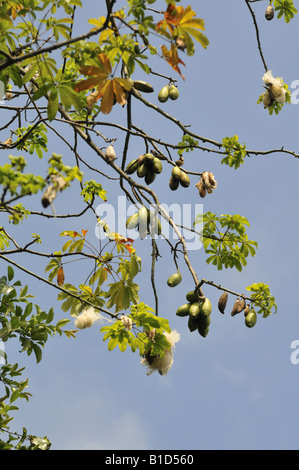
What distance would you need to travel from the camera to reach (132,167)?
3.29 meters

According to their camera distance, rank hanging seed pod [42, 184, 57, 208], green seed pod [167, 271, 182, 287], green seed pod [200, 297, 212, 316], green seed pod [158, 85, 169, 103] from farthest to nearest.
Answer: green seed pod [158, 85, 169, 103], green seed pod [167, 271, 182, 287], green seed pod [200, 297, 212, 316], hanging seed pod [42, 184, 57, 208]

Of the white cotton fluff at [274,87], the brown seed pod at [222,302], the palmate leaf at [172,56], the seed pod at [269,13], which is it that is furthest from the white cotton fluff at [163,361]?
the seed pod at [269,13]

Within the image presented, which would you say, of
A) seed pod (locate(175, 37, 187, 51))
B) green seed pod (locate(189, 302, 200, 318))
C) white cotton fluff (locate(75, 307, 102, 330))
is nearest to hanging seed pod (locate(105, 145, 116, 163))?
seed pod (locate(175, 37, 187, 51))

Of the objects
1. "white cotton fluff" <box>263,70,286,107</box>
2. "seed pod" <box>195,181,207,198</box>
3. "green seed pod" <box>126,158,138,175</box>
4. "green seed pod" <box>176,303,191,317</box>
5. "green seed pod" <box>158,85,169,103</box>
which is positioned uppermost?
"white cotton fluff" <box>263,70,286,107</box>

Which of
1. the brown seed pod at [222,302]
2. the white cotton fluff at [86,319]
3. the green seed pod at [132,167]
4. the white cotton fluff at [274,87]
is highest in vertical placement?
the white cotton fluff at [274,87]

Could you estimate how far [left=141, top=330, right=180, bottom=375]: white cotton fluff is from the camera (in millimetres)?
2904

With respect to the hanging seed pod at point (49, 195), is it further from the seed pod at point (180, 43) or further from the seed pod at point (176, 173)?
the seed pod at point (176, 173)

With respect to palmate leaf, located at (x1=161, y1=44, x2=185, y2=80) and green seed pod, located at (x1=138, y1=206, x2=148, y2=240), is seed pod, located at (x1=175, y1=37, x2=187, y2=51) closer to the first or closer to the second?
palmate leaf, located at (x1=161, y1=44, x2=185, y2=80)

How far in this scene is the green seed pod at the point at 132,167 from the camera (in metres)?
3.27

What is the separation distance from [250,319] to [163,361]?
82cm

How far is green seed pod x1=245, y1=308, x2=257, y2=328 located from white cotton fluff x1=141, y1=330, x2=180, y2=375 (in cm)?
73

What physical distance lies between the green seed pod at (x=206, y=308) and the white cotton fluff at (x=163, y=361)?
1.17 feet
